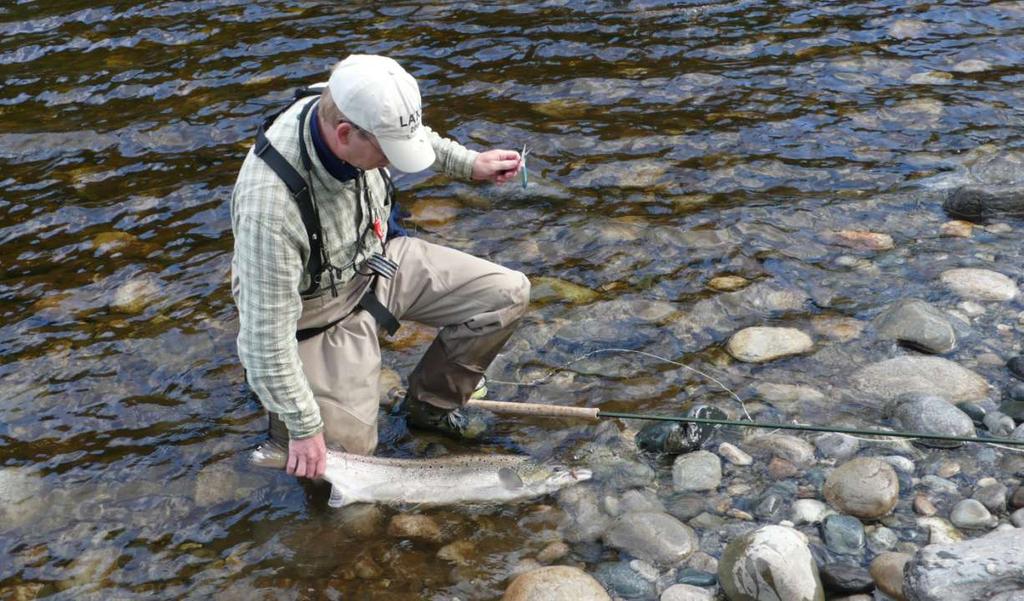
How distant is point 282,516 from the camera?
542 cm

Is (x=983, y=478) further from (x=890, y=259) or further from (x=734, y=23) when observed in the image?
(x=734, y=23)

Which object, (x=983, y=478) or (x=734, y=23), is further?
(x=734, y=23)

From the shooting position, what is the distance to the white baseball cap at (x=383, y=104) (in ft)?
13.8

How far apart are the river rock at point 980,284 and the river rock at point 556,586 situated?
348cm

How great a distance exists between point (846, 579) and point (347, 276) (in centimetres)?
273

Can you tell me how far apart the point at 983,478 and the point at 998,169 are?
3.94 meters

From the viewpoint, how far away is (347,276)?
517cm

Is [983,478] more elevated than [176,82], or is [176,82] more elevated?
[176,82]

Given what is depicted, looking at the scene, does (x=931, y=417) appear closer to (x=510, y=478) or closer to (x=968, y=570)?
(x=968, y=570)

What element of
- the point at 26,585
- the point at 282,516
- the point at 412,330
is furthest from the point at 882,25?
the point at 26,585

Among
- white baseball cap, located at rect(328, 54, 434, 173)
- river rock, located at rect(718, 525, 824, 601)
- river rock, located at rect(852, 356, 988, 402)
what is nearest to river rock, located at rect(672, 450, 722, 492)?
river rock, located at rect(718, 525, 824, 601)

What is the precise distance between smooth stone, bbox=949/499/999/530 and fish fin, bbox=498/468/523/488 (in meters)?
2.13

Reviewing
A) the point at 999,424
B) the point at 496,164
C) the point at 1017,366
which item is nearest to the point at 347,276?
the point at 496,164

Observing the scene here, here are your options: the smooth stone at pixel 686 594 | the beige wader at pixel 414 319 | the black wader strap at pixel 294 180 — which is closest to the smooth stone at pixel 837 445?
the smooth stone at pixel 686 594
